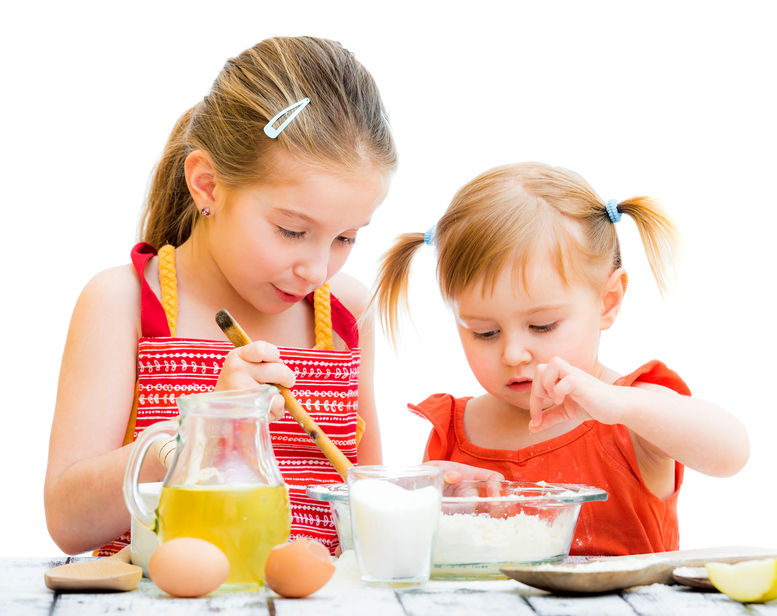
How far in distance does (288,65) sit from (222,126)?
138 millimetres

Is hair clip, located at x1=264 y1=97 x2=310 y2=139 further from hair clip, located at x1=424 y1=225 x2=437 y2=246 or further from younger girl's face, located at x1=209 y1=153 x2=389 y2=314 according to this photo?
hair clip, located at x1=424 y1=225 x2=437 y2=246

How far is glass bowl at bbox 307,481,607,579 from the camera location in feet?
3.00

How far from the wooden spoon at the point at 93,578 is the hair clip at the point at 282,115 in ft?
2.33

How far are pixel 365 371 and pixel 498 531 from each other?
2.69ft

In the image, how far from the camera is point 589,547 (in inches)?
52.4

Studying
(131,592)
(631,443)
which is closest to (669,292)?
(631,443)

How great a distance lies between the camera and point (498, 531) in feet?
3.03

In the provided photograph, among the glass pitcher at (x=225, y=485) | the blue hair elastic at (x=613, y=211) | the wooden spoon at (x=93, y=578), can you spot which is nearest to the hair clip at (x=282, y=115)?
the blue hair elastic at (x=613, y=211)

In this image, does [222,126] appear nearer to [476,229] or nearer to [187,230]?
[187,230]

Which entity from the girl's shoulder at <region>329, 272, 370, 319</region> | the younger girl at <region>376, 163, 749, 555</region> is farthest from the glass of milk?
the girl's shoulder at <region>329, 272, 370, 319</region>

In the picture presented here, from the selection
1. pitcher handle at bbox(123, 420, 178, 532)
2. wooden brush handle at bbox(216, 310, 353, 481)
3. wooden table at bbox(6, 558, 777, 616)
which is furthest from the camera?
wooden brush handle at bbox(216, 310, 353, 481)

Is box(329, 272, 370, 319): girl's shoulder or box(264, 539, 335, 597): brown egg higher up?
box(329, 272, 370, 319): girl's shoulder

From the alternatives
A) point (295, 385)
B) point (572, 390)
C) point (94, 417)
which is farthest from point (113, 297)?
point (572, 390)

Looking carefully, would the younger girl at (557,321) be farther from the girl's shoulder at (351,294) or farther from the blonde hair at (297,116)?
the girl's shoulder at (351,294)
